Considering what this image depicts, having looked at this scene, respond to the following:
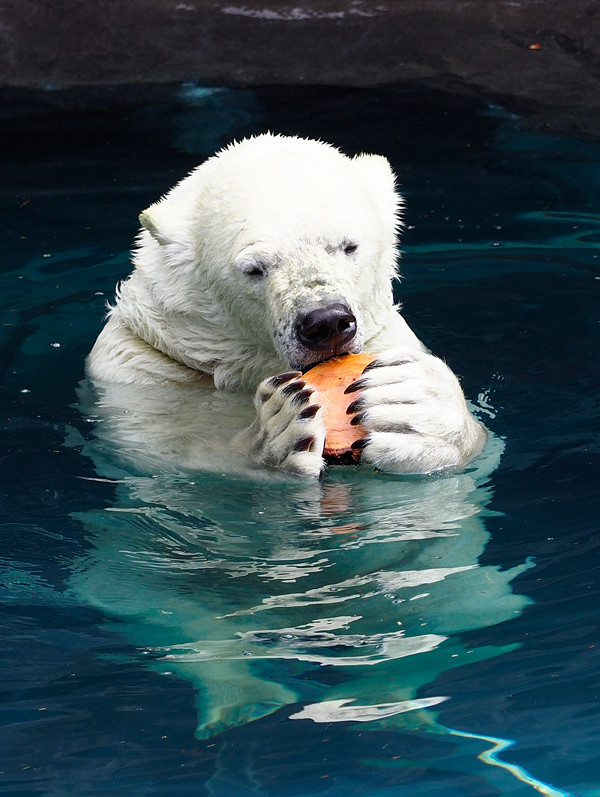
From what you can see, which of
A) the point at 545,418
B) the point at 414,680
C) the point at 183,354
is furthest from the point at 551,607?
the point at 183,354

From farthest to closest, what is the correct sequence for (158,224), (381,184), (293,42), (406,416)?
(293,42)
(381,184)
(158,224)
(406,416)

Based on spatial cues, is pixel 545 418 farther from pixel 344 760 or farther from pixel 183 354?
pixel 344 760

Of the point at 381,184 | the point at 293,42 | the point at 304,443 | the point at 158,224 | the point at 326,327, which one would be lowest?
the point at 304,443

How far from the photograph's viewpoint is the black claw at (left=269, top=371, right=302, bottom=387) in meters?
3.76

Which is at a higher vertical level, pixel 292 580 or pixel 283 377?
pixel 283 377

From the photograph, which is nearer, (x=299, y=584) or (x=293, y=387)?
(x=299, y=584)

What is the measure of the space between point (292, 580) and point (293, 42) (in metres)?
6.10

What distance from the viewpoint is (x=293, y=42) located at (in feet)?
28.7

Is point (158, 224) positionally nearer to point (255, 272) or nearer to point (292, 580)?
point (255, 272)

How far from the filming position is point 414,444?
379 cm

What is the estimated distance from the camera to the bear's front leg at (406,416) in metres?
3.76

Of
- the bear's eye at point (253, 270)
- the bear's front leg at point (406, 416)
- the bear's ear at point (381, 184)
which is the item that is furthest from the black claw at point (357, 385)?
the bear's ear at point (381, 184)

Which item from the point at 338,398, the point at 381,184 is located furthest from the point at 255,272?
the point at 381,184

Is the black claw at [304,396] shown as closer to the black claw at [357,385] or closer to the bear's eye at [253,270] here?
the black claw at [357,385]
